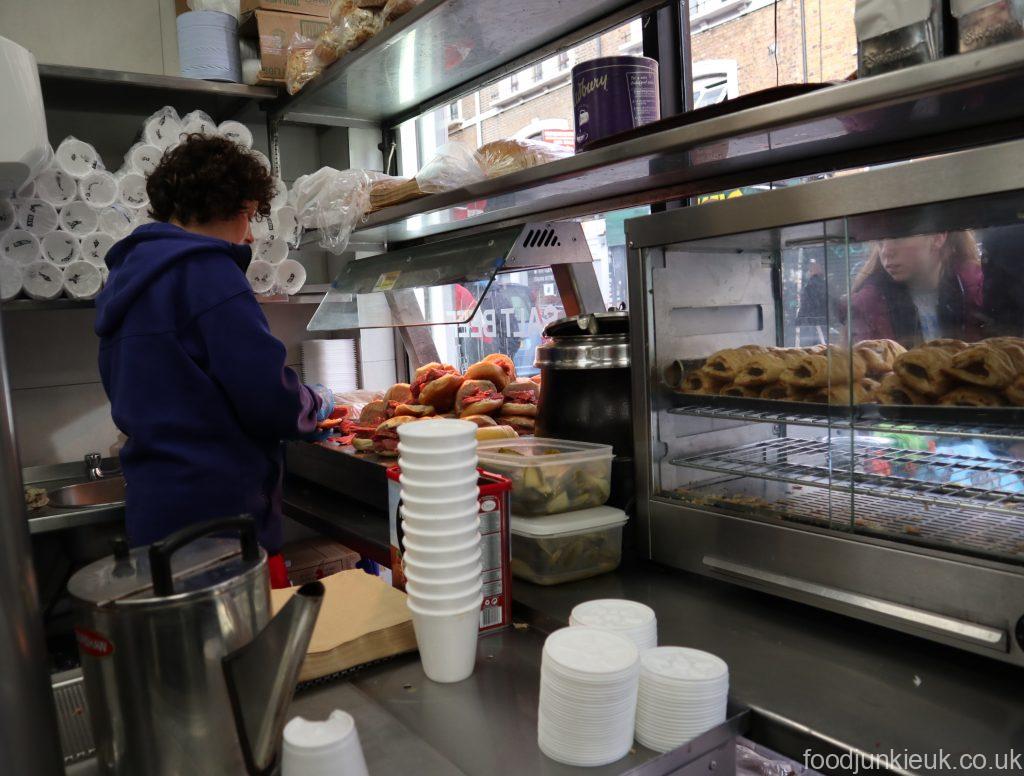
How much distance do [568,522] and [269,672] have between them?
78 cm

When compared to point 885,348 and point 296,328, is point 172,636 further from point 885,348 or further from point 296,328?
point 296,328

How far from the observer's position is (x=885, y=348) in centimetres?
119

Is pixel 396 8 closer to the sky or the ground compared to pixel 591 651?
closer to the sky

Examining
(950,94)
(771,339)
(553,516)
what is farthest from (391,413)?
(950,94)

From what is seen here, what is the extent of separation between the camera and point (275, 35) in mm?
2934

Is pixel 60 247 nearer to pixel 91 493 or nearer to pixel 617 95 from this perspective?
pixel 91 493

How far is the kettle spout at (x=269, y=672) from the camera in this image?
776 millimetres

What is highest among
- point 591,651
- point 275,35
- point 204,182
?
point 275,35

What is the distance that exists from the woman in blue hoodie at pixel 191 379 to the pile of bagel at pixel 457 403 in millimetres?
356

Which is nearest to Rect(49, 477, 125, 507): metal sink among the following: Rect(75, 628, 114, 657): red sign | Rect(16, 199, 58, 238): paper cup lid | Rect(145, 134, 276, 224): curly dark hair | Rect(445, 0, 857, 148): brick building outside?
Rect(16, 199, 58, 238): paper cup lid

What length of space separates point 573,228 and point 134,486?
1.40 meters

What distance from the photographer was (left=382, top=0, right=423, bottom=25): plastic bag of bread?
2188 mm

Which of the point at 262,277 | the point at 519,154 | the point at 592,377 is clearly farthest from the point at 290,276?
the point at 592,377

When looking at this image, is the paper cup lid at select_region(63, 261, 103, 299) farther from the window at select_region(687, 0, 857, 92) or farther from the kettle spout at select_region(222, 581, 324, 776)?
the kettle spout at select_region(222, 581, 324, 776)
